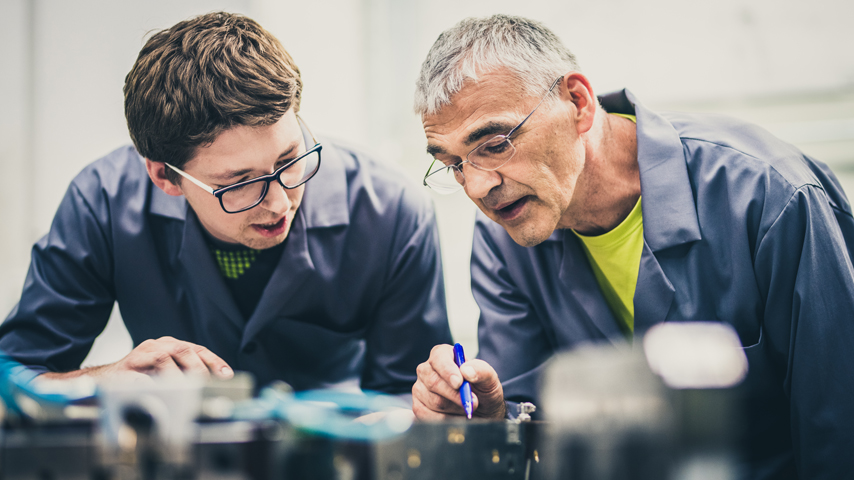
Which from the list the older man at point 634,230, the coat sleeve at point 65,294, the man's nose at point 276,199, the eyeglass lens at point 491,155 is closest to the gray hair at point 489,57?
the older man at point 634,230

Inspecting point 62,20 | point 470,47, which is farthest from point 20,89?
point 470,47

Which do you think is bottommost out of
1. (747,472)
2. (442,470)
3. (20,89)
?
(747,472)

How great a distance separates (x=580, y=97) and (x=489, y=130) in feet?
0.75

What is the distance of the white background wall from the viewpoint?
161 centimetres

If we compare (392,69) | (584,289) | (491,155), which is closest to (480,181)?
(491,155)

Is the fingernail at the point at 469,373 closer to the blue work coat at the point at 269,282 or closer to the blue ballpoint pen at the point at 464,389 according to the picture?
the blue ballpoint pen at the point at 464,389

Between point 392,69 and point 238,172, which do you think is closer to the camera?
point 238,172

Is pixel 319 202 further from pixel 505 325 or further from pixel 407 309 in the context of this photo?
pixel 505 325

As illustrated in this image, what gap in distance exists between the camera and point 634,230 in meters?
1.13

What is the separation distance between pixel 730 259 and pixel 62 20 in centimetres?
184

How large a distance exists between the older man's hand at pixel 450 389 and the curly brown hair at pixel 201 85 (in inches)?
22.2

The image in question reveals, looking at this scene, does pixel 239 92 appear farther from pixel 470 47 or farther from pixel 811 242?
pixel 811 242

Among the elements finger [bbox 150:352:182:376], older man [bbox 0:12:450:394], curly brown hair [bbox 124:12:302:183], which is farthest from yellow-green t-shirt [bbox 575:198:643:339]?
finger [bbox 150:352:182:376]

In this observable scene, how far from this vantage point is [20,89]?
1.60m
